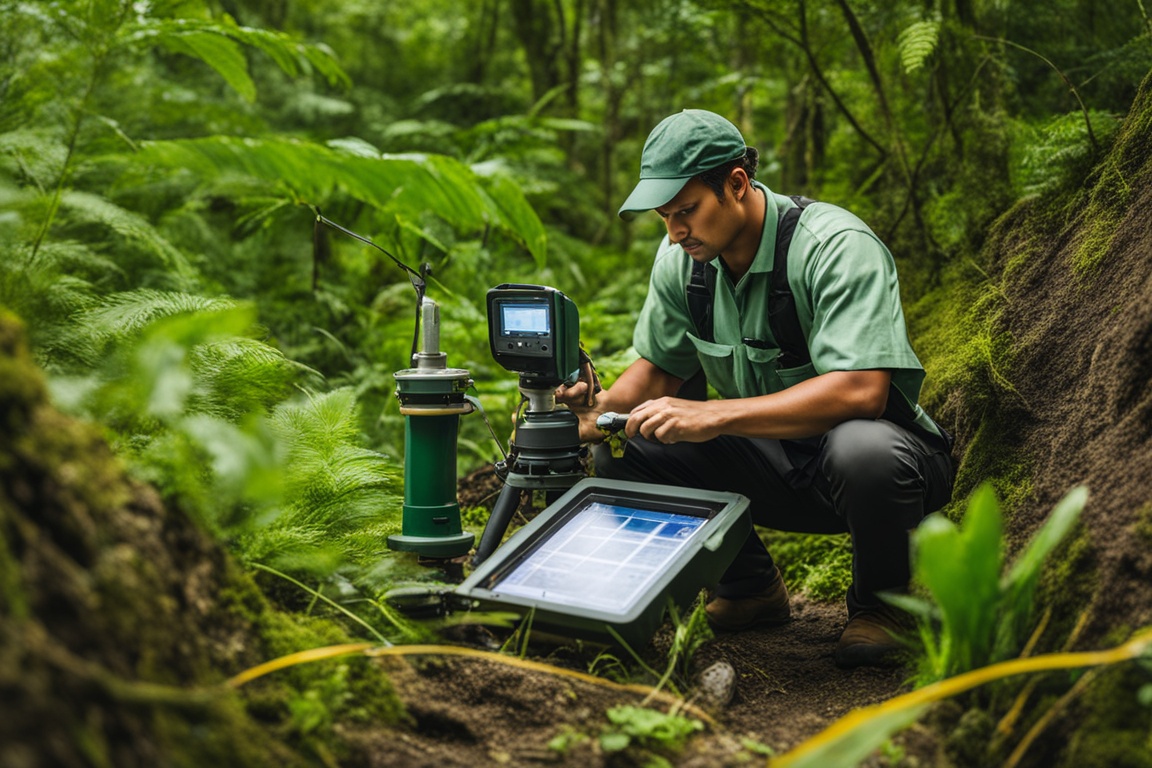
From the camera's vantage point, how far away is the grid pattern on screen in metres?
2.18

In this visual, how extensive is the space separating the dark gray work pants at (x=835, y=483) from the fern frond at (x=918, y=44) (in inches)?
62.8

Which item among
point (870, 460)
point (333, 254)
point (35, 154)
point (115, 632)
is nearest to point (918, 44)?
point (870, 460)

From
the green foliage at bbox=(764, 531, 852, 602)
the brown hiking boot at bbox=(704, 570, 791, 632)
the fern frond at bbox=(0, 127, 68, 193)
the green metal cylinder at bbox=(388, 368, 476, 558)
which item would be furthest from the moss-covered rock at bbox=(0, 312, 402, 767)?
the fern frond at bbox=(0, 127, 68, 193)

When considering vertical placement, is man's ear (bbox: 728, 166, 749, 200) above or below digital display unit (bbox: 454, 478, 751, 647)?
above

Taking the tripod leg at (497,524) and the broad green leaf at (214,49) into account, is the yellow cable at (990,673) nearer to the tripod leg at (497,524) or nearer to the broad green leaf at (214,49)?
the tripod leg at (497,524)

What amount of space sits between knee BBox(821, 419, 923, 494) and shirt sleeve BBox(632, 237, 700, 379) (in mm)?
872

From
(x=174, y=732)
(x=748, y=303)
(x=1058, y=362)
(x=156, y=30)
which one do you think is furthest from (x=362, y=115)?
(x=174, y=732)

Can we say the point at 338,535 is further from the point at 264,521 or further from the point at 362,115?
the point at 362,115

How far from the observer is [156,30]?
3.96 metres

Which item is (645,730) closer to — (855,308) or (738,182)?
(855,308)

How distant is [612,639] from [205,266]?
4.66 meters

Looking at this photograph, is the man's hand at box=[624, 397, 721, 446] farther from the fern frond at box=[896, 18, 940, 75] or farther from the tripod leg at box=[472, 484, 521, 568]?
the fern frond at box=[896, 18, 940, 75]

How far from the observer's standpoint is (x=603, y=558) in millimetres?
2361

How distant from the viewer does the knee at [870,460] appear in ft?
8.21
